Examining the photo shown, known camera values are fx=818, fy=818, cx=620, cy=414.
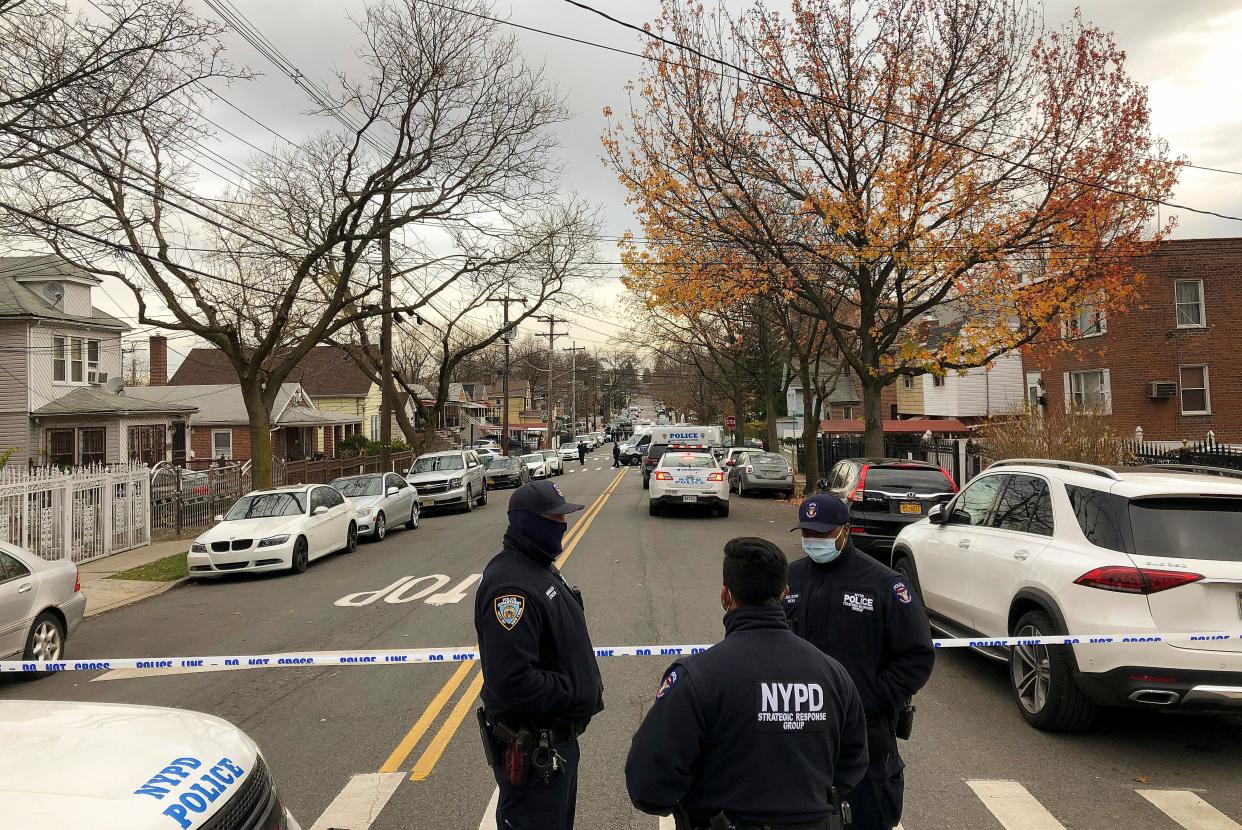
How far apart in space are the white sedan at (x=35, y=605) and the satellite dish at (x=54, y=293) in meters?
24.0

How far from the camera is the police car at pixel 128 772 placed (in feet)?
8.27

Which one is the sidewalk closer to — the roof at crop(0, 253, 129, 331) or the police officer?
the police officer

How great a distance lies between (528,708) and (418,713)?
3392 mm

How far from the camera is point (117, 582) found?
12.8m

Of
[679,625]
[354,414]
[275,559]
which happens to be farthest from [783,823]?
[354,414]

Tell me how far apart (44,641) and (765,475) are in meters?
21.5

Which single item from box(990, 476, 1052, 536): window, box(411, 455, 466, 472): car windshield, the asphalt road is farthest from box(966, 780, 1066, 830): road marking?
box(411, 455, 466, 472): car windshield

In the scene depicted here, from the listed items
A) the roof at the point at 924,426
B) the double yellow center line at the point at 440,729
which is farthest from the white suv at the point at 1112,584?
the roof at the point at 924,426

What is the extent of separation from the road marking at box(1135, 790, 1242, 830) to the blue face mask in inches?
98.4

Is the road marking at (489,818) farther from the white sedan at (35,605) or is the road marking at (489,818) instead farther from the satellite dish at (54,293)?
the satellite dish at (54,293)

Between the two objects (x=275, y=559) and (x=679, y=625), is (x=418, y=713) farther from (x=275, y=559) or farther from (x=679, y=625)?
(x=275, y=559)

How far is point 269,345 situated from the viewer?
1755 cm

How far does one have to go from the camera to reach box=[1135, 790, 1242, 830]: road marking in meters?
4.14

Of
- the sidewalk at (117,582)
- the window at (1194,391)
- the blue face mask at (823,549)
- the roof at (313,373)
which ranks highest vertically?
the roof at (313,373)
